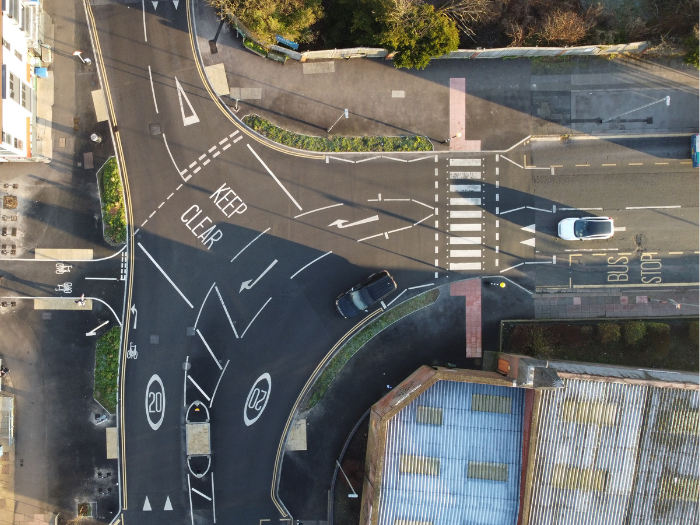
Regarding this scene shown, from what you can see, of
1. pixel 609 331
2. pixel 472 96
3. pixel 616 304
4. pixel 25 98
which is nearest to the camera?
pixel 25 98

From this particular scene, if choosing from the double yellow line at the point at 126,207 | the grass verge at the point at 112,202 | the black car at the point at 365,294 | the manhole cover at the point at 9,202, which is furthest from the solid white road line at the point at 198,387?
the manhole cover at the point at 9,202

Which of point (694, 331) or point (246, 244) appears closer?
point (694, 331)

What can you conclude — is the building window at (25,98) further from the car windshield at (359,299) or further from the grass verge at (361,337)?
the grass verge at (361,337)

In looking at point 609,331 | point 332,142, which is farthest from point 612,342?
point 332,142

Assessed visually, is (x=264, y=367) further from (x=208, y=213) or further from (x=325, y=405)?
(x=208, y=213)

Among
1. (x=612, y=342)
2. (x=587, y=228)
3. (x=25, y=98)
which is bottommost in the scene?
(x=612, y=342)

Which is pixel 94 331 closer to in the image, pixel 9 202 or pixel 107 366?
pixel 107 366
